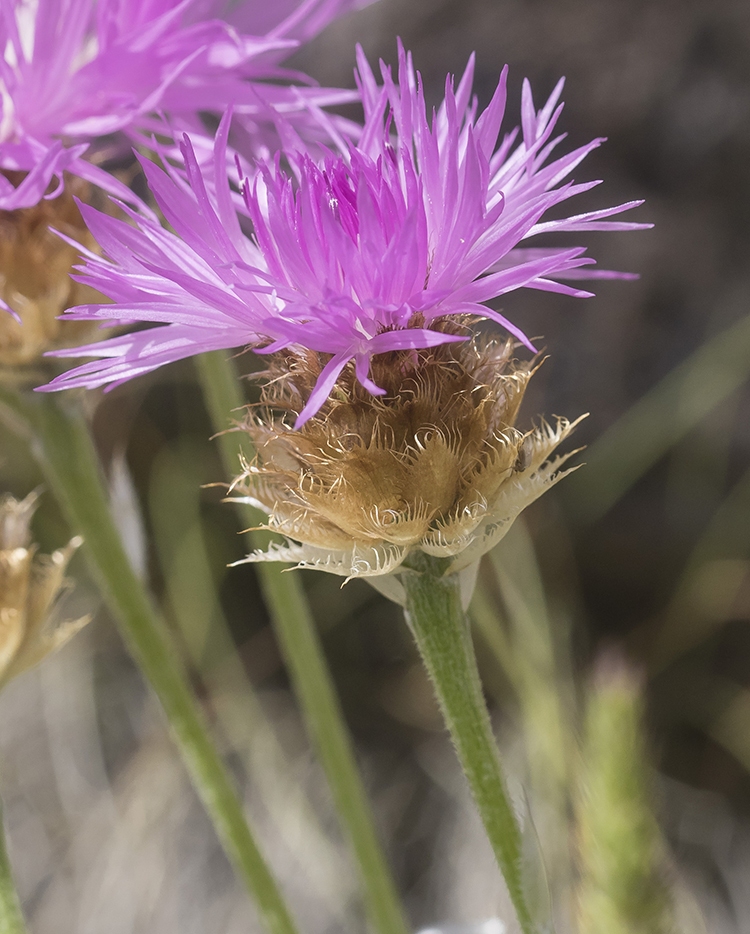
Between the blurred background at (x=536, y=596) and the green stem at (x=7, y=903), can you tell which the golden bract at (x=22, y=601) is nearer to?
the green stem at (x=7, y=903)

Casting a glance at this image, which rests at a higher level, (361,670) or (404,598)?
(404,598)

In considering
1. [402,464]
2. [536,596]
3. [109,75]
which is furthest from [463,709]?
[536,596]

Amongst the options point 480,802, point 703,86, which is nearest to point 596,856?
point 480,802

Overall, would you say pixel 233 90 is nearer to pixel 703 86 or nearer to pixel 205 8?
pixel 205 8

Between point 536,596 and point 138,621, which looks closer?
point 138,621

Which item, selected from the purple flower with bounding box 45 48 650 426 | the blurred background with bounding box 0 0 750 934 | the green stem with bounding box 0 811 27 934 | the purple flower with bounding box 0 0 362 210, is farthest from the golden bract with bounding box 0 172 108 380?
the blurred background with bounding box 0 0 750 934

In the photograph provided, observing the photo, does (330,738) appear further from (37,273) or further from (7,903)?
(37,273)
